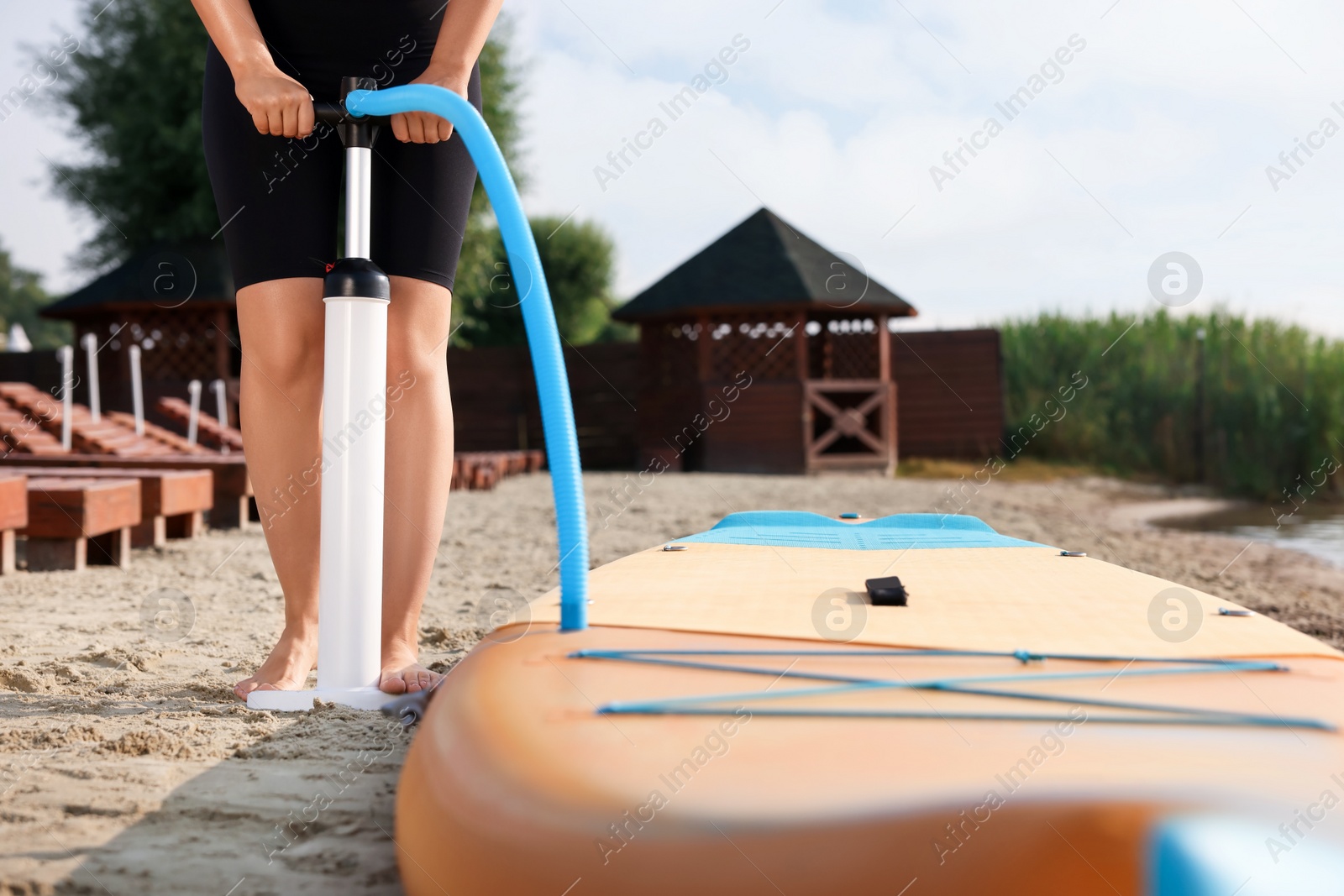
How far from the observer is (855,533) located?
2.03m

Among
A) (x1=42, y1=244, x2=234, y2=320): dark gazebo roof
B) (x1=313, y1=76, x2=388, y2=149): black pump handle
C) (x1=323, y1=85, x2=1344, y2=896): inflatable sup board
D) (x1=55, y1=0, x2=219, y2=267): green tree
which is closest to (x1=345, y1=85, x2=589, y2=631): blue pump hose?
(x1=323, y1=85, x2=1344, y2=896): inflatable sup board

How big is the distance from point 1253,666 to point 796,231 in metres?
12.2

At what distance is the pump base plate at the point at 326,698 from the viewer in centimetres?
150

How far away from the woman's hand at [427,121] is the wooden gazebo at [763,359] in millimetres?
9740

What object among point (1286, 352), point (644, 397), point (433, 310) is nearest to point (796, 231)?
point (644, 397)

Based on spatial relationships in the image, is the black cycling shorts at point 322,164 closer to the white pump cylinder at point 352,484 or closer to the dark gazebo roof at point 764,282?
the white pump cylinder at point 352,484

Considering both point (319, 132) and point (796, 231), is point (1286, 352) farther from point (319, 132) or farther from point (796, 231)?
point (319, 132)

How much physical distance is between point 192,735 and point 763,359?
10.6 m

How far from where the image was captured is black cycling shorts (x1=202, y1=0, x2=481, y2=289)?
1615 mm

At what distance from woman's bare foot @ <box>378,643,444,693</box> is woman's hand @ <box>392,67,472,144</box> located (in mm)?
848

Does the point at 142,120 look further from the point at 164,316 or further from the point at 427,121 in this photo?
the point at 427,121

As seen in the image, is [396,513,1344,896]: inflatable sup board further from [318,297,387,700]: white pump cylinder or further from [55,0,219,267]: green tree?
[55,0,219,267]: green tree

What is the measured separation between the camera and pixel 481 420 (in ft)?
43.3

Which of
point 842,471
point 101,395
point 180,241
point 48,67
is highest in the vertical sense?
point 48,67
